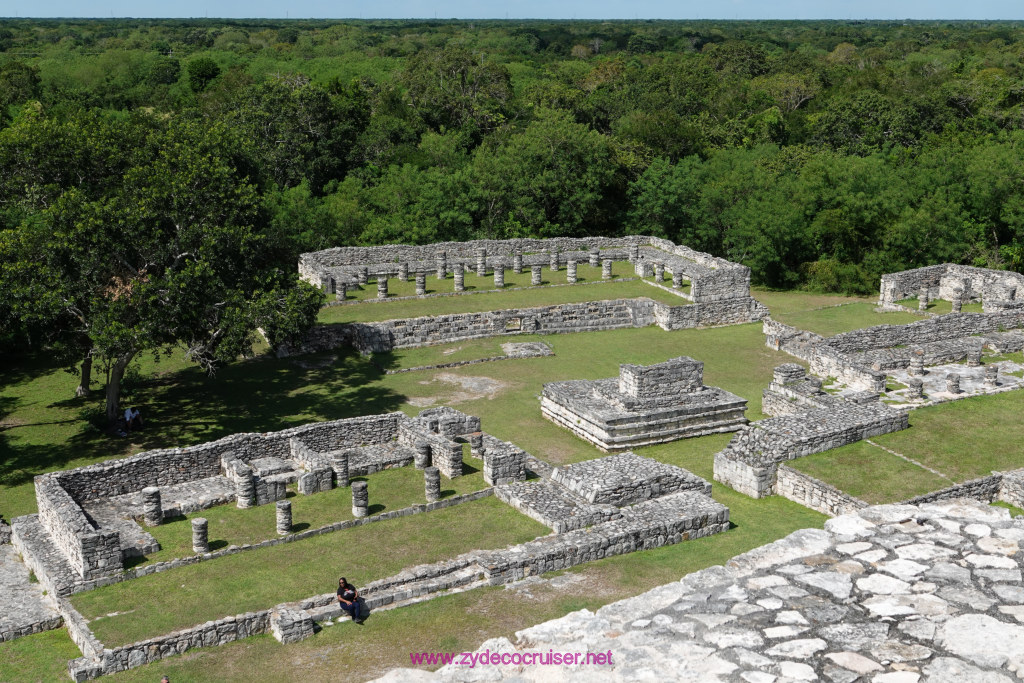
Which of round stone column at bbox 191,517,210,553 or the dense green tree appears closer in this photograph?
round stone column at bbox 191,517,210,553

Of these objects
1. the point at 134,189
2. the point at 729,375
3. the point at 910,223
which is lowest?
the point at 729,375

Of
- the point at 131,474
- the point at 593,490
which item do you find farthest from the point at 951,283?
the point at 131,474

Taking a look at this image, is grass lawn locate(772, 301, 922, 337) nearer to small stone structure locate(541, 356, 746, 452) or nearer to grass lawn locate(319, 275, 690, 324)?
grass lawn locate(319, 275, 690, 324)

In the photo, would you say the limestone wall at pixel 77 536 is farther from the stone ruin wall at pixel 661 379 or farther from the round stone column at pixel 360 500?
the stone ruin wall at pixel 661 379

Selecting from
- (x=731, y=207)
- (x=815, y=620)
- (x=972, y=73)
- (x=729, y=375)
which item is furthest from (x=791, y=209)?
(x=972, y=73)

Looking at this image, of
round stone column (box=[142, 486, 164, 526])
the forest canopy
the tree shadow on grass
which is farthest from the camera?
the forest canopy

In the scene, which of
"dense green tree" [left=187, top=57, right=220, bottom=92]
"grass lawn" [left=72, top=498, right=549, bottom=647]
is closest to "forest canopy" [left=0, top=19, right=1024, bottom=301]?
"dense green tree" [left=187, top=57, right=220, bottom=92]

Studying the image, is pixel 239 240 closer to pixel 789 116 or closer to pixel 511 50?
pixel 789 116

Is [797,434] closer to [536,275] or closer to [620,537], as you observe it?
[620,537]
